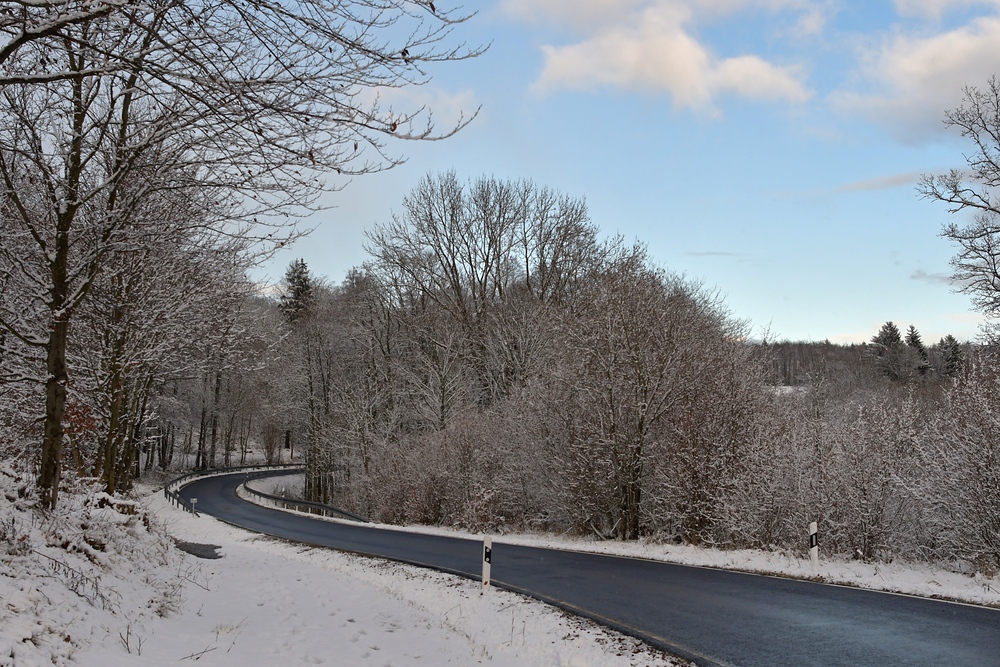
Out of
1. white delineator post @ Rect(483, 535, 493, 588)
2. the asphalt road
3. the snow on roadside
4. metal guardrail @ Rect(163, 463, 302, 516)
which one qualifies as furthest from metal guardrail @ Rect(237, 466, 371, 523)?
white delineator post @ Rect(483, 535, 493, 588)

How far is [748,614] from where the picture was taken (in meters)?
9.08

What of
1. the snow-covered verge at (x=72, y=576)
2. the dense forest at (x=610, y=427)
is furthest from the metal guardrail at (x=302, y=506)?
the snow-covered verge at (x=72, y=576)

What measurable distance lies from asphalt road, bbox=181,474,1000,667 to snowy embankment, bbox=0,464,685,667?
2.28 feet

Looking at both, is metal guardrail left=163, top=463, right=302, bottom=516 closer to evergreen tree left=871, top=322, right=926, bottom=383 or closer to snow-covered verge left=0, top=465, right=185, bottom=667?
snow-covered verge left=0, top=465, right=185, bottom=667

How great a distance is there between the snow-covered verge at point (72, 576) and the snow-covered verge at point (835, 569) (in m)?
9.74

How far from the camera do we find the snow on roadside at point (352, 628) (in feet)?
20.8

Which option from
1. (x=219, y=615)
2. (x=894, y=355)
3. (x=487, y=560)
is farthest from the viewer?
(x=894, y=355)

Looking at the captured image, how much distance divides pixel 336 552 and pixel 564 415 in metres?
7.36

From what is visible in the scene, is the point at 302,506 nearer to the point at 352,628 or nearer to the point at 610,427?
the point at 610,427

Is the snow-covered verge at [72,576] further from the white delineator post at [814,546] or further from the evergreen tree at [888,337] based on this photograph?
the evergreen tree at [888,337]

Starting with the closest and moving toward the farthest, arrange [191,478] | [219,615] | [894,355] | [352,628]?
[352,628] < [219,615] < [191,478] < [894,355]

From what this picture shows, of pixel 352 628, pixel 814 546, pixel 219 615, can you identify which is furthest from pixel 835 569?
pixel 219 615

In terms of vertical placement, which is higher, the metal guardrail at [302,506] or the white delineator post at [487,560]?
the white delineator post at [487,560]

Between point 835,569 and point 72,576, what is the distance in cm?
1188
